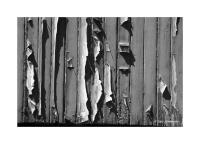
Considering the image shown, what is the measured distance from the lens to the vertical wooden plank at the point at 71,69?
12.6 ft

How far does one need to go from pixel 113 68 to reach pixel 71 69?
0.31 metres

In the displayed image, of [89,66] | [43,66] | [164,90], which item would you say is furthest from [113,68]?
[43,66]

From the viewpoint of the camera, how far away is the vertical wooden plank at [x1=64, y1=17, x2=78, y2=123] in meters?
3.83

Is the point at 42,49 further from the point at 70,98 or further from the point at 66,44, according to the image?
the point at 70,98

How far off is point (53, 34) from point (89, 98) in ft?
1.77

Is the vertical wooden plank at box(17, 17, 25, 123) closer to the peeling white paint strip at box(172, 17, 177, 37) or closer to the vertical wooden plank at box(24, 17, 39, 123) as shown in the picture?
the vertical wooden plank at box(24, 17, 39, 123)

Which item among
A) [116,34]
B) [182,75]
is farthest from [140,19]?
[182,75]

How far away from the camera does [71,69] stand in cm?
384

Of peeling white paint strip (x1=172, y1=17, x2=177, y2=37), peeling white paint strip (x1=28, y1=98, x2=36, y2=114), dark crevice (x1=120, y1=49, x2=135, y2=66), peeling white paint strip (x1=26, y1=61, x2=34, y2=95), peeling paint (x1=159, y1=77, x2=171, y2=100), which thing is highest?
peeling white paint strip (x1=172, y1=17, x2=177, y2=37)

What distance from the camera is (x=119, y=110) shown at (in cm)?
385

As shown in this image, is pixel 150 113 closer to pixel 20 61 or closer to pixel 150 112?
pixel 150 112

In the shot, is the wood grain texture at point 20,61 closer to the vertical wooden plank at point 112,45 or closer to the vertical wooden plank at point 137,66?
the vertical wooden plank at point 112,45

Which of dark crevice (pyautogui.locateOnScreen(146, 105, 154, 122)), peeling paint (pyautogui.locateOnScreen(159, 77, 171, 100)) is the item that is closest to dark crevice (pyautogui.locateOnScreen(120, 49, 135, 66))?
peeling paint (pyautogui.locateOnScreen(159, 77, 171, 100))

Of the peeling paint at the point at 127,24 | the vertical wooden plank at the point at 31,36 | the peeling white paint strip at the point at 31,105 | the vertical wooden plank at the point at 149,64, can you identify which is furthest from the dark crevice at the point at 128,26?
the peeling white paint strip at the point at 31,105
